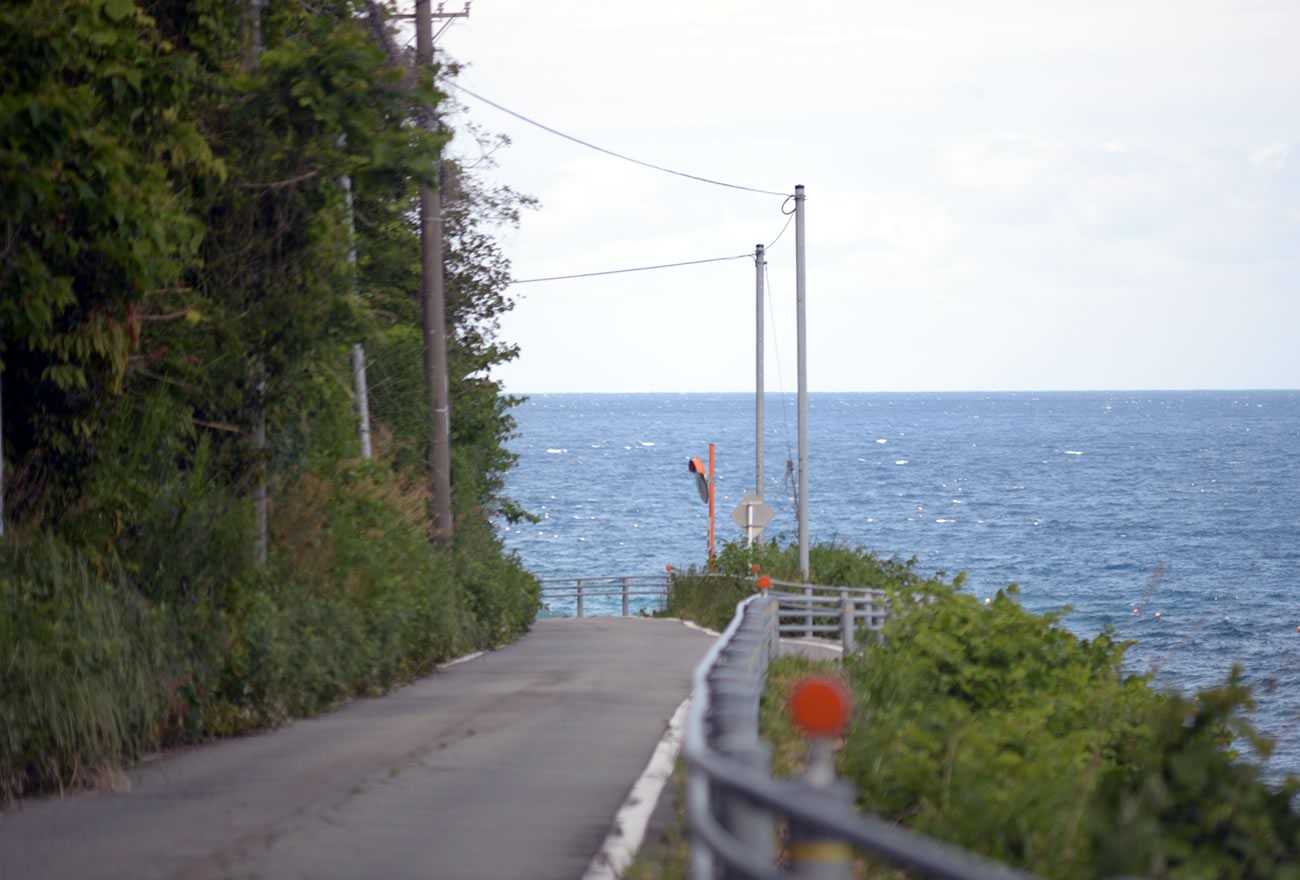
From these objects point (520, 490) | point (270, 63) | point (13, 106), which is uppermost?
point (270, 63)

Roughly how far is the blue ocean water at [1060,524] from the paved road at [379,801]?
409cm

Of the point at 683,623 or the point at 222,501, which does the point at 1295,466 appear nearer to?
the point at 683,623

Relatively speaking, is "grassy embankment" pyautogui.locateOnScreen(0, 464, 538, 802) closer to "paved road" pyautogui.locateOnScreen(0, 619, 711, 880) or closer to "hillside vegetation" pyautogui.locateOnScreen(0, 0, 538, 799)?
"hillside vegetation" pyautogui.locateOnScreen(0, 0, 538, 799)

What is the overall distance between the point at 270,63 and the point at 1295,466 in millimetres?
131466

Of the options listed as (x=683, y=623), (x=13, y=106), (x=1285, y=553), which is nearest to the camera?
(x=13, y=106)

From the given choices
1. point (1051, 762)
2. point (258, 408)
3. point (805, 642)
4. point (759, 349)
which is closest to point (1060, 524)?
point (759, 349)

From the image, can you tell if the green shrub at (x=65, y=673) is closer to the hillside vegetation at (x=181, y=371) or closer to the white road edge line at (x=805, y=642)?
the hillside vegetation at (x=181, y=371)

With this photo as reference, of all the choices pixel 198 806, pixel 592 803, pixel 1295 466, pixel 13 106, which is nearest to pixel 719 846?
pixel 592 803

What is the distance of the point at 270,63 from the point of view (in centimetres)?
1501

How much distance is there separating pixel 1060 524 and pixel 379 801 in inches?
3239

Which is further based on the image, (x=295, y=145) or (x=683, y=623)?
(x=683, y=623)

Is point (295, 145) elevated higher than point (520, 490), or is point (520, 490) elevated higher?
point (295, 145)

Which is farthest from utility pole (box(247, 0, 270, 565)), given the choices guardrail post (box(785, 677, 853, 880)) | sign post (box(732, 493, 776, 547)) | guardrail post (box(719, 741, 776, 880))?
sign post (box(732, 493, 776, 547))

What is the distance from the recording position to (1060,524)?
291ft
